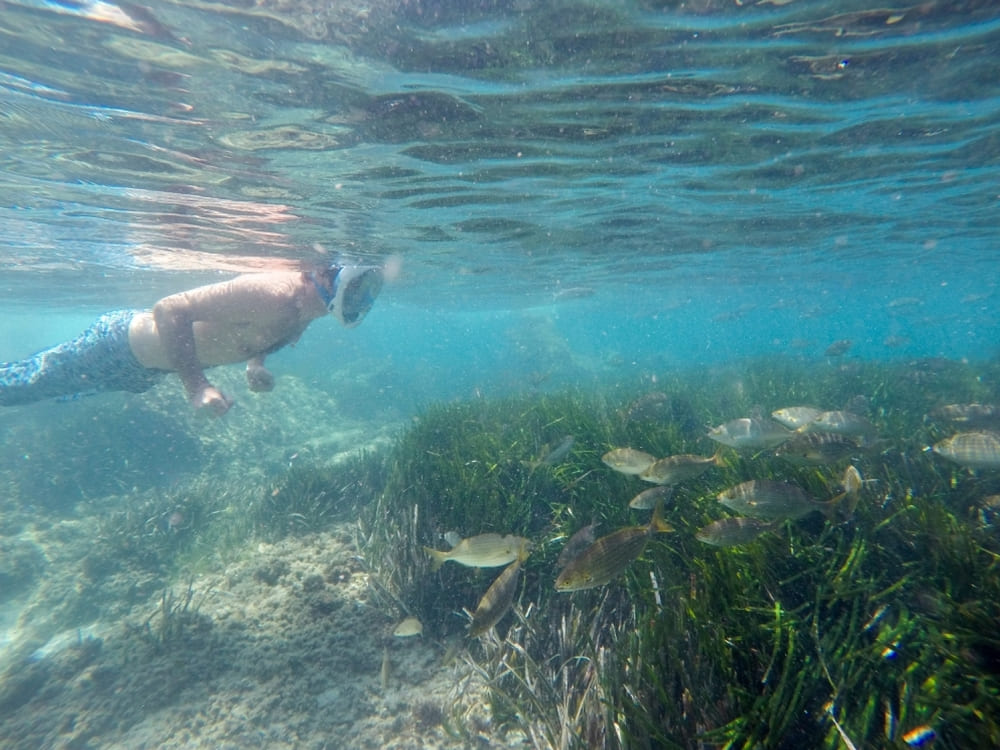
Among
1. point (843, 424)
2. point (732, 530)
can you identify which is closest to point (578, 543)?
point (732, 530)

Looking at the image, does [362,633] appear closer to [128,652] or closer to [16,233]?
[128,652]

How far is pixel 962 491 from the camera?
20.6 ft

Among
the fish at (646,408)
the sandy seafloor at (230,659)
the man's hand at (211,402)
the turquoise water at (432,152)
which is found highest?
the turquoise water at (432,152)

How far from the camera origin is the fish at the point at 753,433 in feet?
19.2

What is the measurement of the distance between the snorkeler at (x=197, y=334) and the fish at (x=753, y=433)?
5526 mm

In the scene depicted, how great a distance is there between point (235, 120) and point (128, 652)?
8756mm

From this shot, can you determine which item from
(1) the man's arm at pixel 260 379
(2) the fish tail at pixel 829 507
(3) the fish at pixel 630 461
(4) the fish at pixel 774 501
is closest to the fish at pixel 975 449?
(2) the fish tail at pixel 829 507

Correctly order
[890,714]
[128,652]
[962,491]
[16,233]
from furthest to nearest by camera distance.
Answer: [16,233] < [128,652] < [962,491] < [890,714]

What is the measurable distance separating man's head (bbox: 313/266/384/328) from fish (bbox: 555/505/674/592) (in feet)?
16.2

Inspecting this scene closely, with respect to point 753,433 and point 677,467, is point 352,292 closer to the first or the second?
point 677,467

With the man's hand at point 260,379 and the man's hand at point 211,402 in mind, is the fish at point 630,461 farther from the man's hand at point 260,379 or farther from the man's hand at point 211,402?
the man's hand at point 211,402

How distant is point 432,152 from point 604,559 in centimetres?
939

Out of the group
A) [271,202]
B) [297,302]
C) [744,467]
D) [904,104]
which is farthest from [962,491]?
[271,202]

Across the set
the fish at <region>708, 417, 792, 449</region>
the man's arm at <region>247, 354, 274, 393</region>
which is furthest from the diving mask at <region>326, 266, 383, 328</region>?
the fish at <region>708, 417, 792, 449</region>
